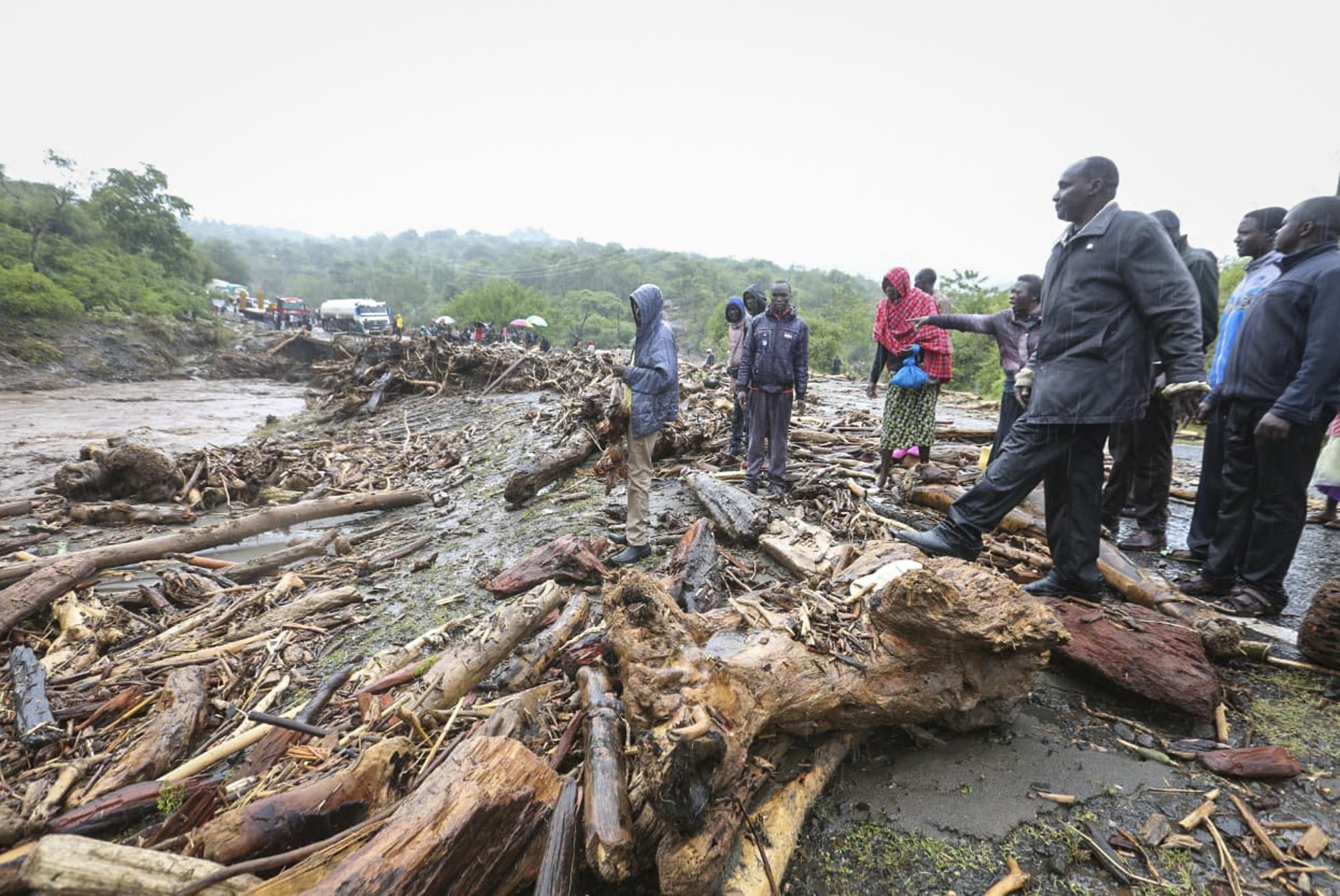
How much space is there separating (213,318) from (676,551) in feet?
144

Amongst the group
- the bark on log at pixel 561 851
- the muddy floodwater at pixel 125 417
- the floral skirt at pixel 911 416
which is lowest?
the muddy floodwater at pixel 125 417

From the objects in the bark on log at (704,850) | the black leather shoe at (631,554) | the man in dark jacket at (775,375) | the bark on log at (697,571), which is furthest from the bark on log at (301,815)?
the man in dark jacket at (775,375)

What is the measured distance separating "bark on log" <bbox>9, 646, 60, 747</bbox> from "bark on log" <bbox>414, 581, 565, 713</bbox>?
2.16 meters

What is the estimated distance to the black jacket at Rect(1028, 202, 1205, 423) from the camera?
280cm

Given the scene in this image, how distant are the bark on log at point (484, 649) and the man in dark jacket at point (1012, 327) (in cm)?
431

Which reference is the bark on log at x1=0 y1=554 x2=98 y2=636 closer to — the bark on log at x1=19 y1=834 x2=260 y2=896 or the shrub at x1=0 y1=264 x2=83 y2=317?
the bark on log at x1=19 y1=834 x2=260 y2=896

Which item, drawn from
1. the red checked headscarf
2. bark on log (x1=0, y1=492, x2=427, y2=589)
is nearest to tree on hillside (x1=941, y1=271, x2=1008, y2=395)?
the red checked headscarf

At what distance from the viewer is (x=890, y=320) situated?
5922 mm

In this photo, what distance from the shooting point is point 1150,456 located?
4.48 m

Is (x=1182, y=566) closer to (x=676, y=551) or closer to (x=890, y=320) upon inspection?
(x=890, y=320)

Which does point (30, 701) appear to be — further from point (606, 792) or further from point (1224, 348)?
point (1224, 348)

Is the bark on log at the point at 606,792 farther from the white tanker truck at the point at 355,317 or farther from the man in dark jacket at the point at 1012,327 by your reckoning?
the white tanker truck at the point at 355,317

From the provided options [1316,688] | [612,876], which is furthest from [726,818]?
[1316,688]

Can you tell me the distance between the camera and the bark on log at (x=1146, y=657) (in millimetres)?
2354
